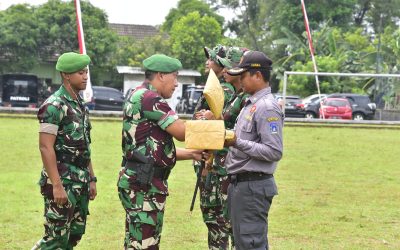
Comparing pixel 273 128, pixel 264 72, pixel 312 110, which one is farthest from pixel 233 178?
pixel 312 110

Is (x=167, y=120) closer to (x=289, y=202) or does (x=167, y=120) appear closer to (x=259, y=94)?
(x=259, y=94)

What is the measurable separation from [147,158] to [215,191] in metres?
1.25

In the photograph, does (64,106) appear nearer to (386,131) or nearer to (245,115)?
(245,115)

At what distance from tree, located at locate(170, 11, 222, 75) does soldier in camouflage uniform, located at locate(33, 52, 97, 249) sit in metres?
42.6

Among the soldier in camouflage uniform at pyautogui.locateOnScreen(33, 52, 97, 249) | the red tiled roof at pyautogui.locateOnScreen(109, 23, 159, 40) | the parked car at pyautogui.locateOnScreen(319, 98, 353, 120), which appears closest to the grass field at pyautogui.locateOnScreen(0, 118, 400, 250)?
the soldier in camouflage uniform at pyautogui.locateOnScreen(33, 52, 97, 249)

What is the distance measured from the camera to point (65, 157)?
5.42 m

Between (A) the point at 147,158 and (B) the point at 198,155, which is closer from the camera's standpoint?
(A) the point at 147,158

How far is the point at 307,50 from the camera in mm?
43531

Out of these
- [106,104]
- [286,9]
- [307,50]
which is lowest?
[106,104]

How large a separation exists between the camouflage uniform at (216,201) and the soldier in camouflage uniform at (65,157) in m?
1.01

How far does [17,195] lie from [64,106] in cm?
478

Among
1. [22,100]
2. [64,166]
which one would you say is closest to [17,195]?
[64,166]

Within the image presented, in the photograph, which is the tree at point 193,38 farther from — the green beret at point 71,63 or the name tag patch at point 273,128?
the name tag patch at point 273,128

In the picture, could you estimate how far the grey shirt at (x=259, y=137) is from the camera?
15.3 ft
